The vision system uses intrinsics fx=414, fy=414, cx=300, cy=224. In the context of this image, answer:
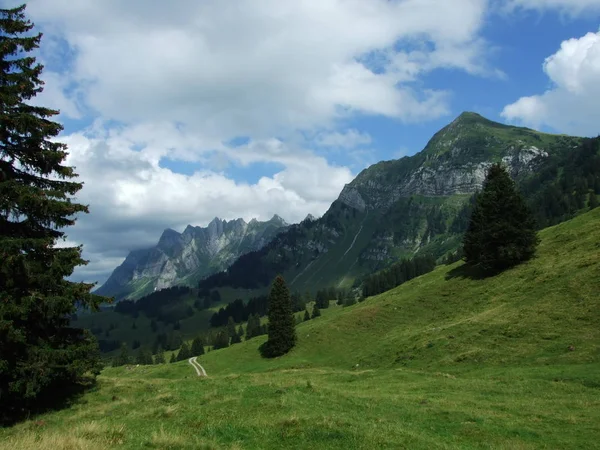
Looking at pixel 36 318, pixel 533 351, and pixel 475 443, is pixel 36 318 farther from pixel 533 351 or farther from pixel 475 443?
pixel 533 351

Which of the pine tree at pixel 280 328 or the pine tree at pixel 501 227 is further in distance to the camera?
the pine tree at pixel 280 328

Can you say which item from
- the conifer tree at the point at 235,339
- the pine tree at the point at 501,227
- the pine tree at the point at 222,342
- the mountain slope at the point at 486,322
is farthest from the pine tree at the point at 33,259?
the conifer tree at the point at 235,339

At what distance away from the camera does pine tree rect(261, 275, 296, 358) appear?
7769 centimetres

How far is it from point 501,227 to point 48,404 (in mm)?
59247

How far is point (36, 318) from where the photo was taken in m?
21.2

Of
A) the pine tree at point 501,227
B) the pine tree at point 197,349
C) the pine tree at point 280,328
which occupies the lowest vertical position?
the pine tree at point 197,349

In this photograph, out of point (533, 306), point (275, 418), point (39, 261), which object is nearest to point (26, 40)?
point (39, 261)

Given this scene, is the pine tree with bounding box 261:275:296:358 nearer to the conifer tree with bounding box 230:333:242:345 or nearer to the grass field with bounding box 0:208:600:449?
the grass field with bounding box 0:208:600:449

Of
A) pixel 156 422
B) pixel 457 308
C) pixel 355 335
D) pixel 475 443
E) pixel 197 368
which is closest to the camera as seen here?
pixel 475 443

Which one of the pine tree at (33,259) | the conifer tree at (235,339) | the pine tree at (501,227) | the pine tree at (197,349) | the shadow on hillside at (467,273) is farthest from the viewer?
the conifer tree at (235,339)

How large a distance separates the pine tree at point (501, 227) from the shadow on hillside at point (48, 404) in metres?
54.9

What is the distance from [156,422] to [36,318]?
976cm

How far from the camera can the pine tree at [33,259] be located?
19562 mm

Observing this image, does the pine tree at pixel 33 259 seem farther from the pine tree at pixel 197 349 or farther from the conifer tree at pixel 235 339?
the conifer tree at pixel 235 339
